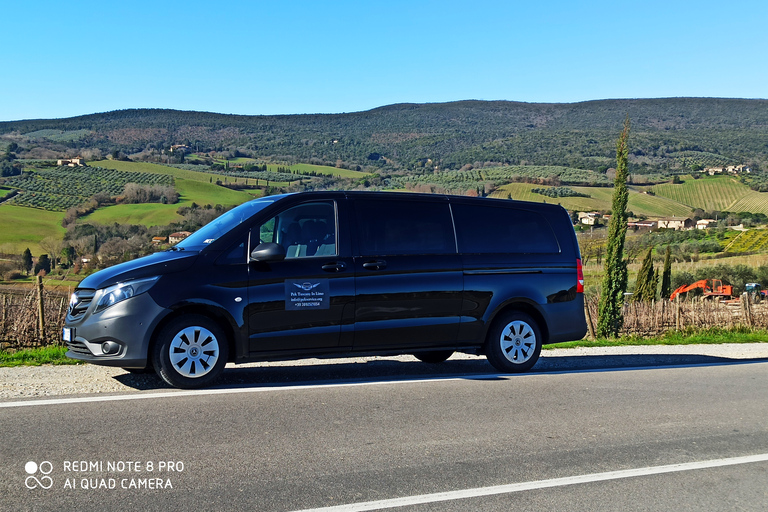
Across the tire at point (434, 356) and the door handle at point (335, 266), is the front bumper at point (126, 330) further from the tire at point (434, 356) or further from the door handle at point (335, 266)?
the tire at point (434, 356)

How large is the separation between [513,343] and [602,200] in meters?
102

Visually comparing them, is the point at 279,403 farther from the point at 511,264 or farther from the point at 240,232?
the point at 511,264

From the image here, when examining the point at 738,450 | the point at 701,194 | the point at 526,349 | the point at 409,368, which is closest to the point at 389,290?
the point at 409,368

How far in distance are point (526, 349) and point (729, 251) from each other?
79525mm

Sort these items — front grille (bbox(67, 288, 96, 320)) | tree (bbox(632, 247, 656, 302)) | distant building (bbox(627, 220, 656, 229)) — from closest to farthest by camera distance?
front grille (bbox(67, 288, 96, 320)), tree (bbox(632, 247, 656, 302)), distant building (bbox(627, 220, 656, 229))

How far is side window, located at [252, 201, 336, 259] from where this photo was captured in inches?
311

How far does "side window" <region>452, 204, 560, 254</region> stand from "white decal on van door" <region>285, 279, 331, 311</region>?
1.88 m

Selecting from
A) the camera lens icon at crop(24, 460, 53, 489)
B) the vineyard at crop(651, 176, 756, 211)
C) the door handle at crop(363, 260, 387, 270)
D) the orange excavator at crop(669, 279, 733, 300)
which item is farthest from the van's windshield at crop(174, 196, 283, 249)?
the vineyard at crop(651, 176, 756, 211)

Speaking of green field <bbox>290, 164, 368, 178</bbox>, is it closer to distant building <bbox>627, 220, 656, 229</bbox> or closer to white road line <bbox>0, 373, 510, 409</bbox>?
distant building <bbox>627, 220, 656, 229</bbox>

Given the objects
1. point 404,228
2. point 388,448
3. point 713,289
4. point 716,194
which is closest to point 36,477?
point 388,448

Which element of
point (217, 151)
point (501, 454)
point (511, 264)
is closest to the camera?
point (501, 454)

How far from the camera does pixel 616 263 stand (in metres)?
25.4

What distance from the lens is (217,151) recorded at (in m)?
173

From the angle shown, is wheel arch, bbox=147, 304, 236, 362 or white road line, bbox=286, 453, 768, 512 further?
wheel arch, bbox=147, 304, 236, 362
